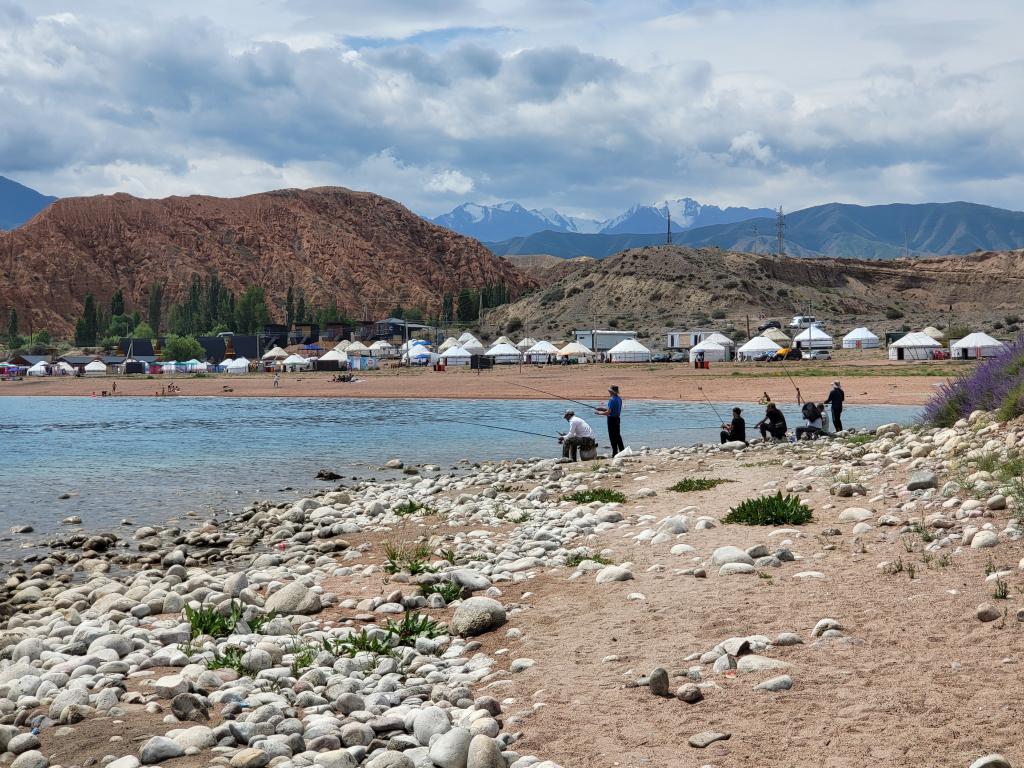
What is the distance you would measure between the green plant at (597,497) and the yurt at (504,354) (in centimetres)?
7492

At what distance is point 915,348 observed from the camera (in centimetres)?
6688

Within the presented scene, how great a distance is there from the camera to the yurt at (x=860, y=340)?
81000mm

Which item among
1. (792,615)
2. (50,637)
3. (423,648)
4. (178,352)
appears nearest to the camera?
(792,615)

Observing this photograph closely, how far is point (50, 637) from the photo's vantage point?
780 cm

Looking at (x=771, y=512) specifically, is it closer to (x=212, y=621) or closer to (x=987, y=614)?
(x=987, y=614)

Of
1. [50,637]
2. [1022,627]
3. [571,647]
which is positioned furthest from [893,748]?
[50,637]

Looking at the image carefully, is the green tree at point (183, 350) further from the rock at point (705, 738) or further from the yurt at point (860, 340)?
the rock at point (705, 738)

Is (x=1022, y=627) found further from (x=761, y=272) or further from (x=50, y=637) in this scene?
(x=761, y=272)

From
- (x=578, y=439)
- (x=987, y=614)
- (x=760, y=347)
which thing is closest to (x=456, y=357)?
(x=760, y=347)

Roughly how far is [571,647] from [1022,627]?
8.90ft

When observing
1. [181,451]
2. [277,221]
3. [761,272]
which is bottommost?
[181,451]

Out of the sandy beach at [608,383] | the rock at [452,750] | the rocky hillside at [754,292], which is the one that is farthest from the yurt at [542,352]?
the rock at [452,750]

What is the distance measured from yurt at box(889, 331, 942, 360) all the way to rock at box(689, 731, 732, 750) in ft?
224

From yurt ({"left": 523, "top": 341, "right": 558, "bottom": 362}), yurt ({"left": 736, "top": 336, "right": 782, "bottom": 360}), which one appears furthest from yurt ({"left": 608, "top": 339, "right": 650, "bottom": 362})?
yurt ({"left": 736, "top": 336, "right": 782, "bottom": 360})
